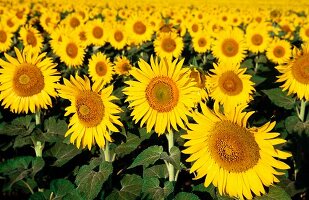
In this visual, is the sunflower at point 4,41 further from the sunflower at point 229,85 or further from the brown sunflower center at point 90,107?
the brown sunflower center at point 90,107

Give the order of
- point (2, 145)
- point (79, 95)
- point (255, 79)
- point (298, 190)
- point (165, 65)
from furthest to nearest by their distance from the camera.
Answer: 1. point (255, 79)
2. point (2, 145)
3. point (298, 190)
4. point (79, 95)
5. point (165, 65)

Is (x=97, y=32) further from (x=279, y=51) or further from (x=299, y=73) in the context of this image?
(x=299, y=73)

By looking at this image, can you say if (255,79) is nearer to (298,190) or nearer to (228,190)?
(298,190)

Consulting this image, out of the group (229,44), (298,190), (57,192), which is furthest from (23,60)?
(229,44)

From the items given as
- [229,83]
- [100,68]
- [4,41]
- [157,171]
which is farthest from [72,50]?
[157,171]

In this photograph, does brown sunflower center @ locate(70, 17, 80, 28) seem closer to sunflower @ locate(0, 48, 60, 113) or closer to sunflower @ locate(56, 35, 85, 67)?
sunflower @ locate(56, 35, 85, 67)

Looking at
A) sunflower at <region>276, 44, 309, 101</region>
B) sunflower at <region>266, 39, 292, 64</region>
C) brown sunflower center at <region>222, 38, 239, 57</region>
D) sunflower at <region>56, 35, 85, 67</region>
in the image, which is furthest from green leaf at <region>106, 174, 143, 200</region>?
sunflower at <region>266, 39, 292, 64</region>
